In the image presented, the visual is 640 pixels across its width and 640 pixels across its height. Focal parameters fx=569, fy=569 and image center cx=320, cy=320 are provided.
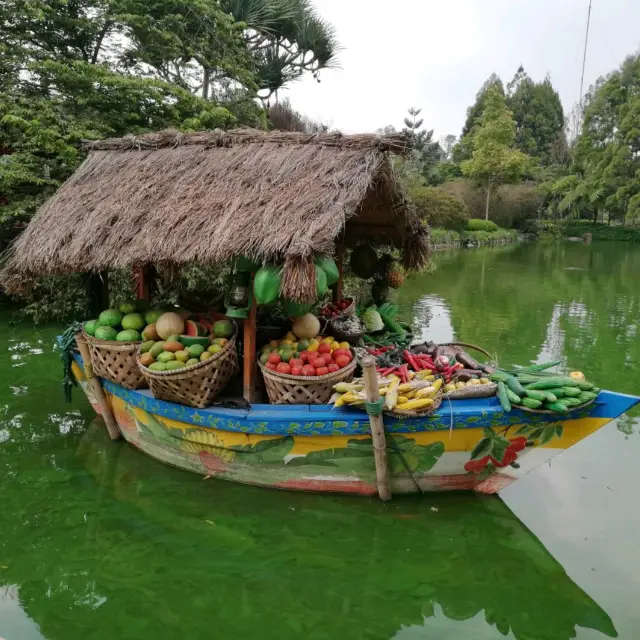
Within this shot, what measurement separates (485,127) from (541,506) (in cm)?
3494

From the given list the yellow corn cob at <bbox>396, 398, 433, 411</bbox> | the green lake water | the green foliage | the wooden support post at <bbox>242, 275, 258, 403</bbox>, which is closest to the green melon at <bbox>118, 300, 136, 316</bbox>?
the wooden support post at <bbox>242, 275, 258, 403</bbox>

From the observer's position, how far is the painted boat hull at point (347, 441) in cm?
405

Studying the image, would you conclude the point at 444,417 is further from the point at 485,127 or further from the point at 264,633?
the point at 485,127

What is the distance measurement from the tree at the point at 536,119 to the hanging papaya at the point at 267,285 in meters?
50.0

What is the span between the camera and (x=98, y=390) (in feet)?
17.3

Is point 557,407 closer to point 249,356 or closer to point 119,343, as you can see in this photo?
point 249,356

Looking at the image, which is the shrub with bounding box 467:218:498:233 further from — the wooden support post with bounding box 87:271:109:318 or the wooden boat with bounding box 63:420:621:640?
the wooden boat with bounding box 63:420:621:640

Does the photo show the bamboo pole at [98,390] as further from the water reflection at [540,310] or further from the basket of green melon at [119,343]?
the water reflection at [540,310]

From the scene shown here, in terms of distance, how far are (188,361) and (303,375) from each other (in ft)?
3.00

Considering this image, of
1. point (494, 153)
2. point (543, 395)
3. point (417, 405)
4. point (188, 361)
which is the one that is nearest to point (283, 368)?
point (188, 361)

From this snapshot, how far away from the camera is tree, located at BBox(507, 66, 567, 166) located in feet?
163

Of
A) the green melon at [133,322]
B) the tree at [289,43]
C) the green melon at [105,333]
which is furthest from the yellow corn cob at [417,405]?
the tree at [289,43]

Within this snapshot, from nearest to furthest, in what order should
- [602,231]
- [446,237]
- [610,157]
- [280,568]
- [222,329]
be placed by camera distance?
[280,568], [222,329], [446,237], [610,157], [602,231]

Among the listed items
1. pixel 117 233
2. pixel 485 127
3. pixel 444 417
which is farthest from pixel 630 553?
pixel 485 127
